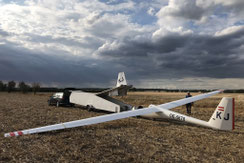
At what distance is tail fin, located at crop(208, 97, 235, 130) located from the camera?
7238 mm

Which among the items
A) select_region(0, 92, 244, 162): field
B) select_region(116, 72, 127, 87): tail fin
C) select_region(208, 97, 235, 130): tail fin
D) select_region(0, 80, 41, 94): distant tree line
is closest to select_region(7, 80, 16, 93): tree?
select_region(0, 80, 41, 94): distant tree line

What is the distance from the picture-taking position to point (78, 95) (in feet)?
53.6

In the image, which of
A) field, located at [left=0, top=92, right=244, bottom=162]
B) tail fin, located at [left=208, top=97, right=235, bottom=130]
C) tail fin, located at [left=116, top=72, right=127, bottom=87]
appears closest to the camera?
field, located at [left=0, top=92, right=244, bottom=162]

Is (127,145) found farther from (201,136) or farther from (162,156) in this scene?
(201,136)

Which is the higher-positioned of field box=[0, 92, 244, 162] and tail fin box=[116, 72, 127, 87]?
tail fin box=[116, 72, 127, 87]

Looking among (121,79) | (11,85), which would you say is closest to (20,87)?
(11,85)

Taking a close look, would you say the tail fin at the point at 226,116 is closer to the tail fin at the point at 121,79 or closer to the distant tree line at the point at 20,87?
the tail fin at the point at 121,79

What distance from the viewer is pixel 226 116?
738 centimetres

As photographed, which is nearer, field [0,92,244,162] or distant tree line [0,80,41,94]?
field [0,92,244,162]

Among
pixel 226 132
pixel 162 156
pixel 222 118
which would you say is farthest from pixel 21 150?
pixel 226 132

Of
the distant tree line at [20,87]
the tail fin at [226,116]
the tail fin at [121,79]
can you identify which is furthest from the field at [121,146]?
the distant tree line at [20,87]

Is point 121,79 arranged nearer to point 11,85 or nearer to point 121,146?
point 121,146

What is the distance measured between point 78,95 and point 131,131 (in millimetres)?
9300

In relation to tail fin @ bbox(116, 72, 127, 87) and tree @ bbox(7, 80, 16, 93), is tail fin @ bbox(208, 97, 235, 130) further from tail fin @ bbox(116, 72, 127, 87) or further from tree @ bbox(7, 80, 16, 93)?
tree @ bbox(7, 80, 16, 93)
